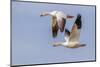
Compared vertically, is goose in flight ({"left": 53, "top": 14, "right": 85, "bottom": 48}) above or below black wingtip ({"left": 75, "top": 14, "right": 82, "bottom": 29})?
below

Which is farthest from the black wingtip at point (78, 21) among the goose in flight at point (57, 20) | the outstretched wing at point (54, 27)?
the outstretched wing at point (54, 27)

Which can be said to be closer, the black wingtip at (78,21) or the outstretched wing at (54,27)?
the outstretched wing at (54,27)

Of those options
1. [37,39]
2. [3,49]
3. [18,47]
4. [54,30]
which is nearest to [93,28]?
[54,30]

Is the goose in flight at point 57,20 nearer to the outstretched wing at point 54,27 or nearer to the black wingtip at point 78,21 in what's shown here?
the outstretched wing at point 54,27

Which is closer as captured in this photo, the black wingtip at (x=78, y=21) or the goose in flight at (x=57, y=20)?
the goose in flight at (x=57, y=20)

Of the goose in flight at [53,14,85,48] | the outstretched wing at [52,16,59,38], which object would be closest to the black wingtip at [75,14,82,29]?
the goose in flight at [53,14,85,48]

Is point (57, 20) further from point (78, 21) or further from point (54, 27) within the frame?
point (78, 21)

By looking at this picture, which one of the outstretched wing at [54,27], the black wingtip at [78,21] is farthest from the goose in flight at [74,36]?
the outstretched wing at [54,27]

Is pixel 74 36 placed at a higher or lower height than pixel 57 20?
lower

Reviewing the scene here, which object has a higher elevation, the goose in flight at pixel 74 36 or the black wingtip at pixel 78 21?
the black wingtip at pixel 78 21

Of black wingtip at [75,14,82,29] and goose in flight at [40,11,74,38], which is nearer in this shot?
goose in flight at [40,11,74,38]

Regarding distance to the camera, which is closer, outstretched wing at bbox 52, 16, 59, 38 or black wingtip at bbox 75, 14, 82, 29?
outstretched wing at bbox 52, 16, 59, 38

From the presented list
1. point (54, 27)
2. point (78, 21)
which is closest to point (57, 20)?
point (54, 27)

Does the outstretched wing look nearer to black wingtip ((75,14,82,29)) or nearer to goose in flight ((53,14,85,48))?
goose in flight ((53,14,85,48))
